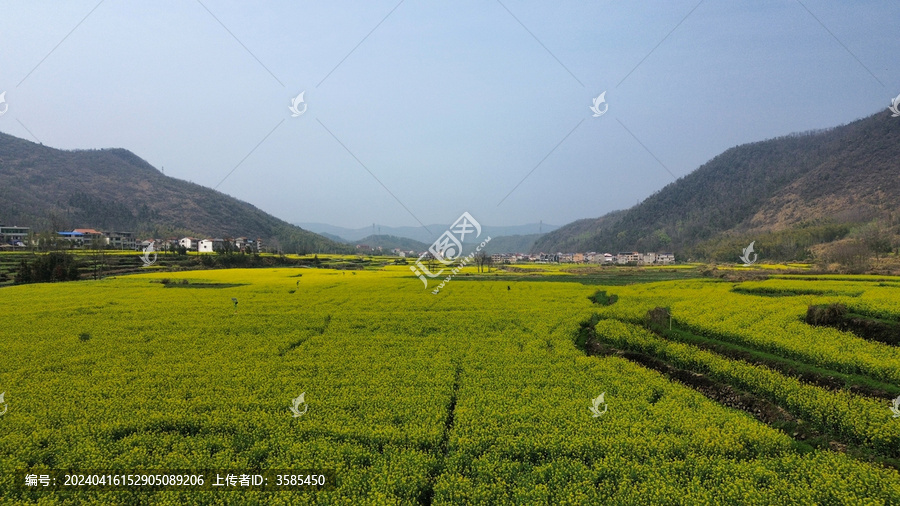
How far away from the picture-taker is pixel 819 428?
12641 mm

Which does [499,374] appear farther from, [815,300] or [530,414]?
[815,300]

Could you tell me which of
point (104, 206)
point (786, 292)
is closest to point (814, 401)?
point (786, 292)

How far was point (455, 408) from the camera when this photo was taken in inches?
480

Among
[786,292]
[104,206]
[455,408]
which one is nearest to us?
[455,408]

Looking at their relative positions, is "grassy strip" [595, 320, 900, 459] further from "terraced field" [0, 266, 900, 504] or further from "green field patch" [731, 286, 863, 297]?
"green field patch" [731, 286, 863, 297]

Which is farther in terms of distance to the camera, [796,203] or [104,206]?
[104,206]

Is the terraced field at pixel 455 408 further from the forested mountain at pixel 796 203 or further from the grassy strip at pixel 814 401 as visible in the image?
the forested mountain at pixel 796 203

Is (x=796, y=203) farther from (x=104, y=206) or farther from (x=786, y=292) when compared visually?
(x=104, y=206)

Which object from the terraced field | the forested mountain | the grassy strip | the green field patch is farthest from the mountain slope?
the forested mountain

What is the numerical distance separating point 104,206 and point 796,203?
9755 inches

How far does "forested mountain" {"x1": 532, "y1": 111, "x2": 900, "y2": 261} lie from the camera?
321 feet

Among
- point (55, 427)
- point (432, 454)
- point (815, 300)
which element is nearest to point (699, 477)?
point (432, 454)

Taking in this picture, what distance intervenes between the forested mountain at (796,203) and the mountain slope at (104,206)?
131 metres

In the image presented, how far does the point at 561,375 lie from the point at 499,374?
2.30 meters
